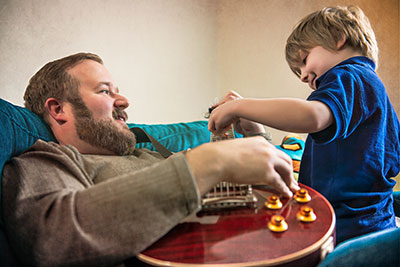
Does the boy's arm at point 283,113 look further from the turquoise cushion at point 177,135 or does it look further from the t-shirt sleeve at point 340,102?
the turquoise cushion at point 177,135

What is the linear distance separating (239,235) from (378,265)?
0.95 ft

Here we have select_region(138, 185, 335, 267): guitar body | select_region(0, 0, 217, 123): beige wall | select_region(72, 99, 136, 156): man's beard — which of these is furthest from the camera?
select_region(0, 0, 217, 123): beige wall

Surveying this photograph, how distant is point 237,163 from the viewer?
0.63m

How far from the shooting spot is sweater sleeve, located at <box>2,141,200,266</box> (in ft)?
1.76

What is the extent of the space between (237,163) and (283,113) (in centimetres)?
25

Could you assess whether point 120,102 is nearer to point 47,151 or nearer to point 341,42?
point 47,151

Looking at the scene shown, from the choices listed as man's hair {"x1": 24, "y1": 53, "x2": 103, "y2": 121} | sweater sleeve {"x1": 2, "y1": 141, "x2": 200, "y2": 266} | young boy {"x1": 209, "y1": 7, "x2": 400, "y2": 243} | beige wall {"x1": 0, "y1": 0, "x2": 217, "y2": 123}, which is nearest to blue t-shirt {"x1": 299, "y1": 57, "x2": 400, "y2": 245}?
young boy {"x1": 209, "y1": 7, "x2": 400, "y2": 243}

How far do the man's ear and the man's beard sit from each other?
0.05 meters

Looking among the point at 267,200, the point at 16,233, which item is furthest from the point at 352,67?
the point at 16,233

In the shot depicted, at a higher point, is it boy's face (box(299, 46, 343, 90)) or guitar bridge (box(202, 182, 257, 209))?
boy's face (box(299, 46, 343, 90))

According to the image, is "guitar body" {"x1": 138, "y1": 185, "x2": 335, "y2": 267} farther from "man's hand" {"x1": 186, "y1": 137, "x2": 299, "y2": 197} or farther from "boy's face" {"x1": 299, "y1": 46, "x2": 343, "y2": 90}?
"boy's face" {"x1": 299, "y1": 46, "x2": 343, "y2": 90}

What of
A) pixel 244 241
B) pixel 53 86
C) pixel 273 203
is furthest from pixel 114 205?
pixel 53 86

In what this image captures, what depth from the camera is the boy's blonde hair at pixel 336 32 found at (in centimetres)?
106

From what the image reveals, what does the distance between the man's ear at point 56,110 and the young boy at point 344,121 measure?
53 centimetres
